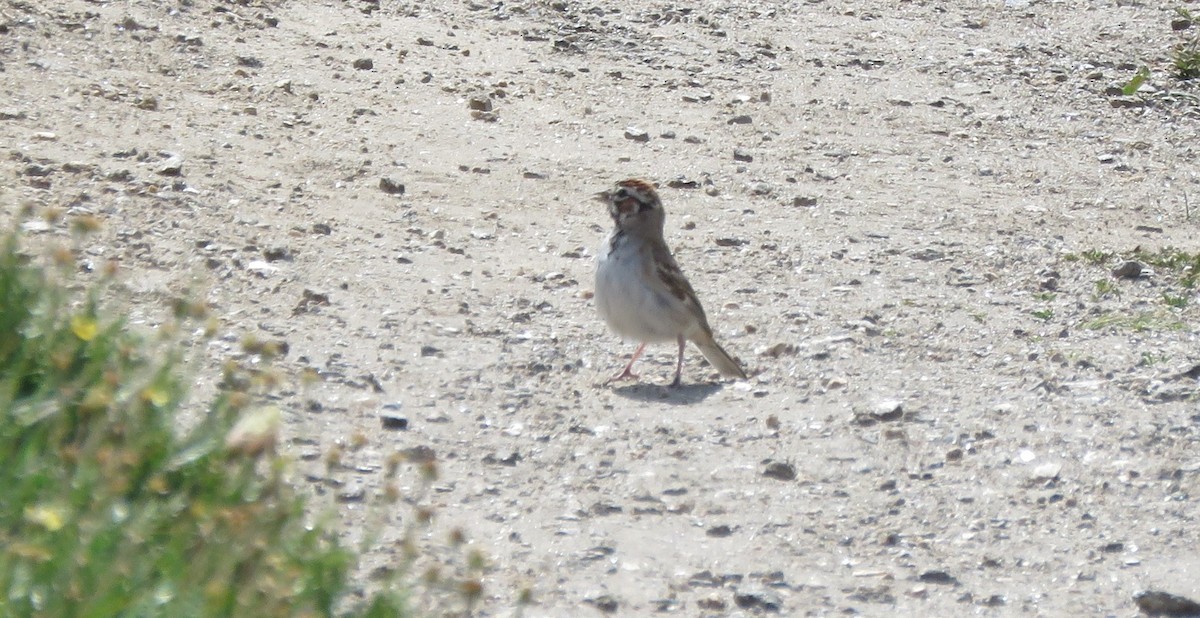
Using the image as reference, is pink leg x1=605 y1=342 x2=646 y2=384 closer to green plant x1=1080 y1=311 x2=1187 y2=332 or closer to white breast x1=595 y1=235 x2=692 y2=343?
white breast x1=595 y1=235 x2=692 y2=343

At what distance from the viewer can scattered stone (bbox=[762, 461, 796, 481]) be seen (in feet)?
20.8

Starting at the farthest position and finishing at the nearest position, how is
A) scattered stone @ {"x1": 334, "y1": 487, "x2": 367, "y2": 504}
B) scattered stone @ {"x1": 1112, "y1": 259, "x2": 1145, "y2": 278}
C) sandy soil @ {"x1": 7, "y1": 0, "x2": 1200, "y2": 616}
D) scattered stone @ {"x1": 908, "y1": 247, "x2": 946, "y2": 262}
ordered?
scattered stone @ {"x1": 908, "y1": 247, "x2": 946, "y2": 262}
scattered stone @ {"x1": 1112, "y1": 259, "x2": 1145, "y2": 278}
sandy soil @ {"x1": 7, "y1": 0, "x2": 1200, "y2": 616}
scattered stone @ {"x1": 334, "y1": 487, "x2": 367, "y2": 504}

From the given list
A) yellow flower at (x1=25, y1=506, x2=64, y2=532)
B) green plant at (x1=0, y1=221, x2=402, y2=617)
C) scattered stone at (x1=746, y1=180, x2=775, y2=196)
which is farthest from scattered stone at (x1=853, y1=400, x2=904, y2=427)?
yellow flower at (x1=25, y1=506, x2=64, y2=532)

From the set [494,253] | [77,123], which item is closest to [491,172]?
[494,253]

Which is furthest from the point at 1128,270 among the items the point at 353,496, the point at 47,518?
the point at 47,518

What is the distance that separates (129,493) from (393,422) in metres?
1.75

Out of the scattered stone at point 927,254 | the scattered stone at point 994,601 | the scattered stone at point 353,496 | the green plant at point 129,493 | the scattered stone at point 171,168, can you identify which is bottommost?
the scattered stone at point 927,254

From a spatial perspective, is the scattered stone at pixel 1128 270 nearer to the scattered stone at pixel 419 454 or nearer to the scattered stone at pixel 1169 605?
the scattered stone at pixel 1169 605

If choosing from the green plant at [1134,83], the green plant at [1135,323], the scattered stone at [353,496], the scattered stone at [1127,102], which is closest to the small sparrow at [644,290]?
the green plant at [1135,323]

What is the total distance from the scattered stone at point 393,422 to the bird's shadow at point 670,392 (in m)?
1.05

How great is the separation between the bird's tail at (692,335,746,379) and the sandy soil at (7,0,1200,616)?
9 centimetres

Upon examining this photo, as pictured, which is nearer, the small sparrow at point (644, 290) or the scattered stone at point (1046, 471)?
the scattered stone at point (1046, 471)

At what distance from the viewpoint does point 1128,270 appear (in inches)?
341

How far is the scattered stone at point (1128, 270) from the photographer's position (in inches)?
341
